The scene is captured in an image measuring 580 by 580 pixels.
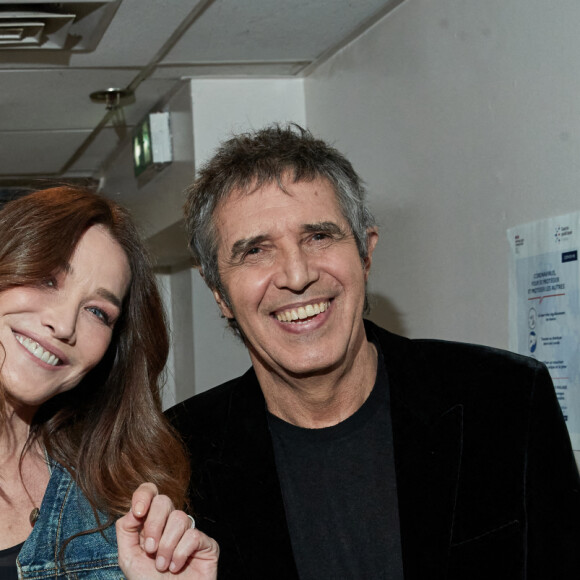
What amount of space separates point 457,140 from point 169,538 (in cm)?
144

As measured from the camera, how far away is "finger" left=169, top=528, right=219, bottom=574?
1.53 metres

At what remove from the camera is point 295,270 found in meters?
2.03

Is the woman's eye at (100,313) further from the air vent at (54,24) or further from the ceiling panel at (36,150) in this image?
the ceiling panel at (36,150)

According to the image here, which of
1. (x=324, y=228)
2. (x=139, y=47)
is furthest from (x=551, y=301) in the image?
(x=139, y=47)

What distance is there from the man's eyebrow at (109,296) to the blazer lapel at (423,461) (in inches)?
24.8

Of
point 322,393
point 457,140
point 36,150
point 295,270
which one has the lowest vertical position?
point 322,393

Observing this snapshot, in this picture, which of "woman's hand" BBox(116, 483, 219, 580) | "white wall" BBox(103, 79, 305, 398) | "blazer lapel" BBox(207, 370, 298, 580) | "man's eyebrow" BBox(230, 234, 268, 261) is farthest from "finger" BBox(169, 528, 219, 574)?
"white wall" BBox(103, 79, 305, 398)

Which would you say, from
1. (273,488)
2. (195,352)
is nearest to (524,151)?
(273,488)

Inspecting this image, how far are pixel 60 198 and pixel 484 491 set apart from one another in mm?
1087

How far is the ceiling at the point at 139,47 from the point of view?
8.89ft

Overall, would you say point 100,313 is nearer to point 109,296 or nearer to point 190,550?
point 109,296

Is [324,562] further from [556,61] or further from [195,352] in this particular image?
[195,352]

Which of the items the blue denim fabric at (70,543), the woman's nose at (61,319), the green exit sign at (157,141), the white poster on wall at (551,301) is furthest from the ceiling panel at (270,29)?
the blue denim fabric at (70,543)

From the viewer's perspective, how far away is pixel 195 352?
423 centimetres
